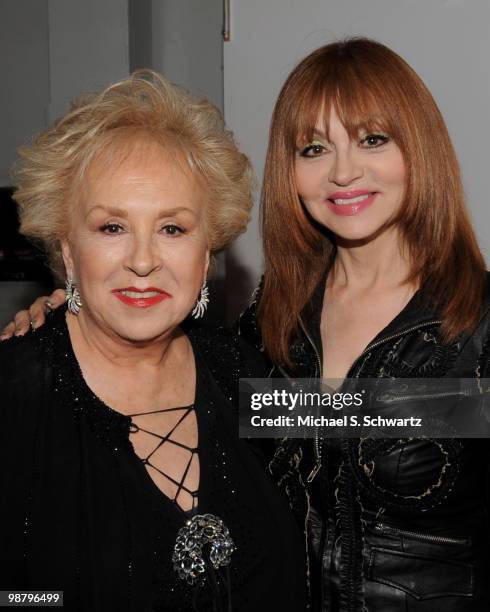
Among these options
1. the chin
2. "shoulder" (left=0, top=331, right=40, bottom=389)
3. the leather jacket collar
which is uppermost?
the leather jacket collar

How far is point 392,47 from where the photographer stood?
2.56 meters

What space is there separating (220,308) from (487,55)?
162cm

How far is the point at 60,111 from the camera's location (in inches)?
124

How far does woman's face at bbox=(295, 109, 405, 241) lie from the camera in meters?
1.79

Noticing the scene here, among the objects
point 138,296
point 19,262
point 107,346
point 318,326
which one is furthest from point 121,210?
point 19,262

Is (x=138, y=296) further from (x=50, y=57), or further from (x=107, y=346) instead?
(x=50, y=57)

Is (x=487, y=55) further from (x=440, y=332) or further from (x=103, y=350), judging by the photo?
(x=103, y=350)

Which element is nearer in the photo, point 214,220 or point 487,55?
point 214,220

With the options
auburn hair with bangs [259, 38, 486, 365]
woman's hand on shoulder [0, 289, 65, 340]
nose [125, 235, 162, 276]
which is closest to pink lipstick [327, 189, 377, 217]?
auburn hair with bangs [259, 38, 486, 365]

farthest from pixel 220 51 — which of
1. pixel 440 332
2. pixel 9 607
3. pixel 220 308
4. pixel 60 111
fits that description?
pixel 9 607

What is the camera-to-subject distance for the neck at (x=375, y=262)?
6.27 feet

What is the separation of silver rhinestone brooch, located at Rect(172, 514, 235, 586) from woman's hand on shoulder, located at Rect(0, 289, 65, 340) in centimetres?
59

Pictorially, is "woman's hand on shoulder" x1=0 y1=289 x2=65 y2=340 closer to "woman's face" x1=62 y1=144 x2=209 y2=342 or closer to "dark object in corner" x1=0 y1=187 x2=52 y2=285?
"woman's face" x1=62 y1=144 x2=209 y2=342

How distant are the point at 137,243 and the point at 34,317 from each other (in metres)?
0.42
